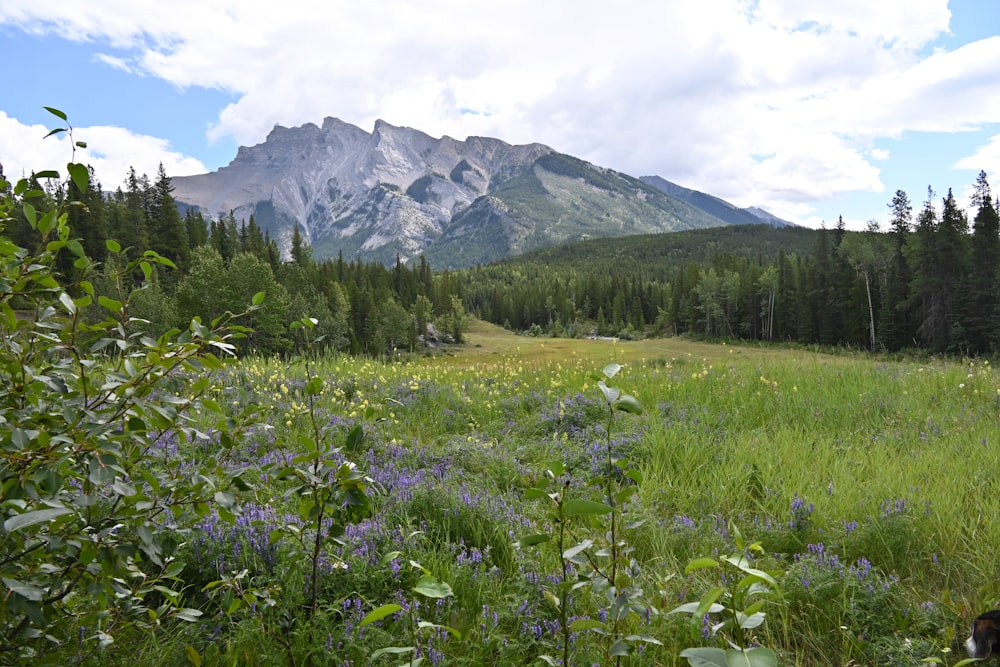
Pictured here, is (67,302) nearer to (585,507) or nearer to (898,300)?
(585,507)

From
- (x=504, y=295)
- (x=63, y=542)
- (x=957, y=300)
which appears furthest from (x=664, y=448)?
(x=504, y=295)

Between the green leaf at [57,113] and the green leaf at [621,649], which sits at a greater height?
the green leaf at [57,113]

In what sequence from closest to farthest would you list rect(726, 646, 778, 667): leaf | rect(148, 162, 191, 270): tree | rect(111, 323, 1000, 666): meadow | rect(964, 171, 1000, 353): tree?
1. rect(726, 646, 778, 667): leaf
2. rect(111, 323, 1000, 666): meadow
3. rect(964, 171, 1000, 353): tree
4. rect(148, 162, 191, 270): tree

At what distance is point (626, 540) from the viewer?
3.04 m

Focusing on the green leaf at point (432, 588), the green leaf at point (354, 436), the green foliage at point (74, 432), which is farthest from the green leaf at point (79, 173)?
the green leaf at point (432, 588)

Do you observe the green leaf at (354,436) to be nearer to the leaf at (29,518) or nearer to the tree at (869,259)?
the leaf at (29,518)

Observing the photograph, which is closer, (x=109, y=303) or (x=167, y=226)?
(x=109, y=303)

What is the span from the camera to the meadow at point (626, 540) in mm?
2340

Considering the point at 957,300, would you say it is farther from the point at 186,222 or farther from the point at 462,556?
the point at 186,222

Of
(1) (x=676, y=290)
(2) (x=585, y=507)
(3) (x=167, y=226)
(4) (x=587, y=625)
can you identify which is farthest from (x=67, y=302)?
(1) (x=676, y=290)

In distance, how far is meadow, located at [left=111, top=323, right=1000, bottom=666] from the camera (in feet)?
7.68

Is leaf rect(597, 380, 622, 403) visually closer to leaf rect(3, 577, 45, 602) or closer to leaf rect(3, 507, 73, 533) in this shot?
leaf rect(3, 507, 73, 533)

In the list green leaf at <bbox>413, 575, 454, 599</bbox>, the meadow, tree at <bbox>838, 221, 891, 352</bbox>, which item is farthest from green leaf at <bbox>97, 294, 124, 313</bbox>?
tree at <bbox>838, 221, 891, 352</bbox>

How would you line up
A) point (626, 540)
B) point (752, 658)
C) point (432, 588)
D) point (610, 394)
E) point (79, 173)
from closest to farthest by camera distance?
point (752, 658) < point (432, 588) < point (610, 394) < point (79, 173) < point (626, 540)
